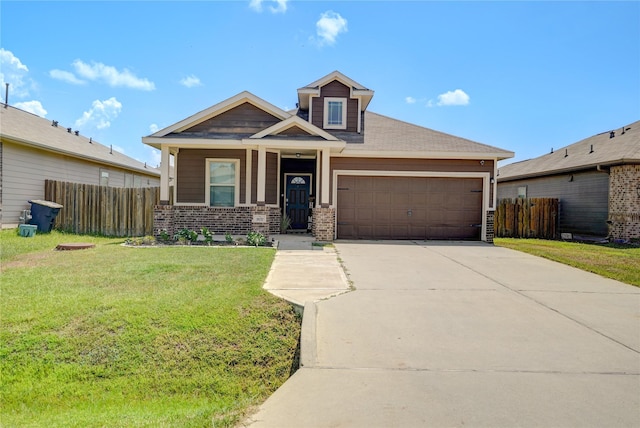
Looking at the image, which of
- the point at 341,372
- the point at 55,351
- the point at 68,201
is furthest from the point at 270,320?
the point at 68,201

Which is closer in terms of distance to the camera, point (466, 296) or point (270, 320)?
point (270, 320)

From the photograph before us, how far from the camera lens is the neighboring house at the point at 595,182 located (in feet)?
48.3

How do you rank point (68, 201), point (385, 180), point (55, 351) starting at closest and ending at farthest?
point (55, 351) < point (385, 180) < point (68, 201)

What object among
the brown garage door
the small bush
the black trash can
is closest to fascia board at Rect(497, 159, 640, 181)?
the brown garage door

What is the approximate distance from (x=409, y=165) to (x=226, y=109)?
643 centimetres

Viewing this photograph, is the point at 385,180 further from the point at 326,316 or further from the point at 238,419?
the point at 238,419

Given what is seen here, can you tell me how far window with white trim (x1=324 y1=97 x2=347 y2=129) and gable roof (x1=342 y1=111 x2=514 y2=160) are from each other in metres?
1.01

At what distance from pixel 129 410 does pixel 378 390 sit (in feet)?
7.06

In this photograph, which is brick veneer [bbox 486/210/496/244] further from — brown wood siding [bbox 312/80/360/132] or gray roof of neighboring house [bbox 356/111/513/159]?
brown wood siding [bbox 312/80/360/132]

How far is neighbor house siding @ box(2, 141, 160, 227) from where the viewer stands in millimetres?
13164

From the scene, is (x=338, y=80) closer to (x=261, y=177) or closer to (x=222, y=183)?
(x=261, y=177)

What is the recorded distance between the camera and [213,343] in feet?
14.6

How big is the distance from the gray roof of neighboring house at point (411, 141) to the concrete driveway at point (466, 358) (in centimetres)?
714

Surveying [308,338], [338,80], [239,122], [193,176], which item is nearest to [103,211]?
A: [193,176]
